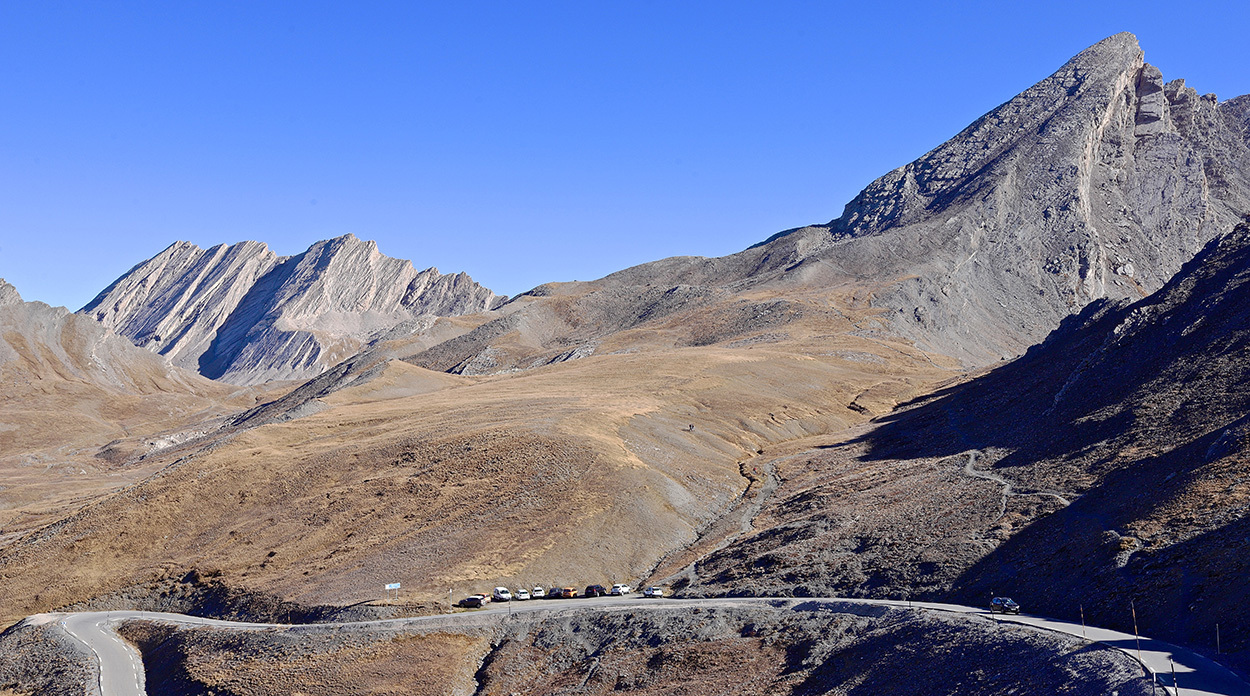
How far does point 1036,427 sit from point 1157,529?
27.6m

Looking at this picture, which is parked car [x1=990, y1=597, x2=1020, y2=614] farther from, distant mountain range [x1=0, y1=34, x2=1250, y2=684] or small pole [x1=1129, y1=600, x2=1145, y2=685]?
small pole [x1=1129, y1=600, x2=1145, y2=685]

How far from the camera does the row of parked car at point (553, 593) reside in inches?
1961

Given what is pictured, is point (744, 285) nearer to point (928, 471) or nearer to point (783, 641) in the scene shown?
point (928, 471)

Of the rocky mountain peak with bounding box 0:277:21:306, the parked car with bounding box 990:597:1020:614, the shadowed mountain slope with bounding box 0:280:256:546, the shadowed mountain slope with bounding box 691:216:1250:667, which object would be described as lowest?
the parked car with bounding box 990:597:1020:614

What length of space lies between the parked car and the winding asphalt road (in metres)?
0.42

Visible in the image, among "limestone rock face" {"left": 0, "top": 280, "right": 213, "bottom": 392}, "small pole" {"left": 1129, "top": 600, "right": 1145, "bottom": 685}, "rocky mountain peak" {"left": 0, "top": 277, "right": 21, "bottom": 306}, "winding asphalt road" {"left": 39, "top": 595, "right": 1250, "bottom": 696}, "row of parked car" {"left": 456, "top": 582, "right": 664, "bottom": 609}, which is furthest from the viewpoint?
"rocky mountain peak" {"left": 0, "top": 277, "right": 21, "bottom": 306}

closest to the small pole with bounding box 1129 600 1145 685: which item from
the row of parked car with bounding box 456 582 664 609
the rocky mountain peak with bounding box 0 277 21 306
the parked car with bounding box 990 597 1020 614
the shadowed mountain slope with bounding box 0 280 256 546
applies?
the parked car with bounding box 990 597 1020 614

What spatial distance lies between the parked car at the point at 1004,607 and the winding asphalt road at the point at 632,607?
1.38 feet

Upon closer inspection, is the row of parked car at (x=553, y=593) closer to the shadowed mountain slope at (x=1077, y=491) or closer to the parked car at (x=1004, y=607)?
the shadowed mountain slope at (x=1077, y=491)

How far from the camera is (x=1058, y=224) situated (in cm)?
17450

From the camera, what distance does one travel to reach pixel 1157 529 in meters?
38.9

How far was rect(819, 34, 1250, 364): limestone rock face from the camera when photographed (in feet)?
521

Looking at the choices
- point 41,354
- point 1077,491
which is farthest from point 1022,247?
point 41,354

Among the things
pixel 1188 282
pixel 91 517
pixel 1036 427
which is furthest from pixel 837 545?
pixel 91 517
